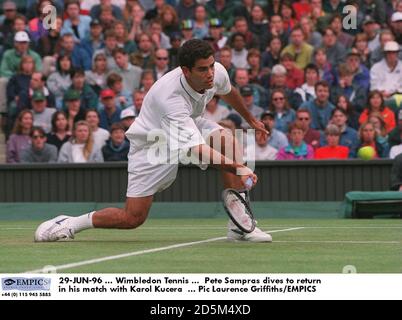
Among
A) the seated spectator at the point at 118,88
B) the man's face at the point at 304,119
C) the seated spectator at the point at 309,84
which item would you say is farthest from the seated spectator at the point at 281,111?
the seated spectator at the point at 118,88

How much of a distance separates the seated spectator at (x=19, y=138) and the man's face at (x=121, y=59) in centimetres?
217

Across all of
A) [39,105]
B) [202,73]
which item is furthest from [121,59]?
[202,73]

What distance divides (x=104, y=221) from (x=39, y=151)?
726cm

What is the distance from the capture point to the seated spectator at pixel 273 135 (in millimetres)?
18078

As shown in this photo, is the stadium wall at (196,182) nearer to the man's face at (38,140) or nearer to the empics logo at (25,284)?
the man's face at (38,140)

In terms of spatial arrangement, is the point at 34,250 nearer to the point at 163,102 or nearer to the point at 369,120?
the point at 163,102

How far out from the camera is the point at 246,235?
11.0 m

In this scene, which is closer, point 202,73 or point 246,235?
point 202,73

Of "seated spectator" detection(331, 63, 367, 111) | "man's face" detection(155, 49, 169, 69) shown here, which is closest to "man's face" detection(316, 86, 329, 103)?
"seated spectator" detection(331, 63, 367, 111)

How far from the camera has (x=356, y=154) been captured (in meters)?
17.8

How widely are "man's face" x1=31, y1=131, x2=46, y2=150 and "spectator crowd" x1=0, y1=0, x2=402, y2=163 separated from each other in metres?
0.01

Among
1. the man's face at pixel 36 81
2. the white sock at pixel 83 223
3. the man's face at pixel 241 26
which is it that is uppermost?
the man's face at pixel 241 26

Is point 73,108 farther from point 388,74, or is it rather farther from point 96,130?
point 388,74

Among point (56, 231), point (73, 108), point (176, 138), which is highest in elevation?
point (73, 108)
